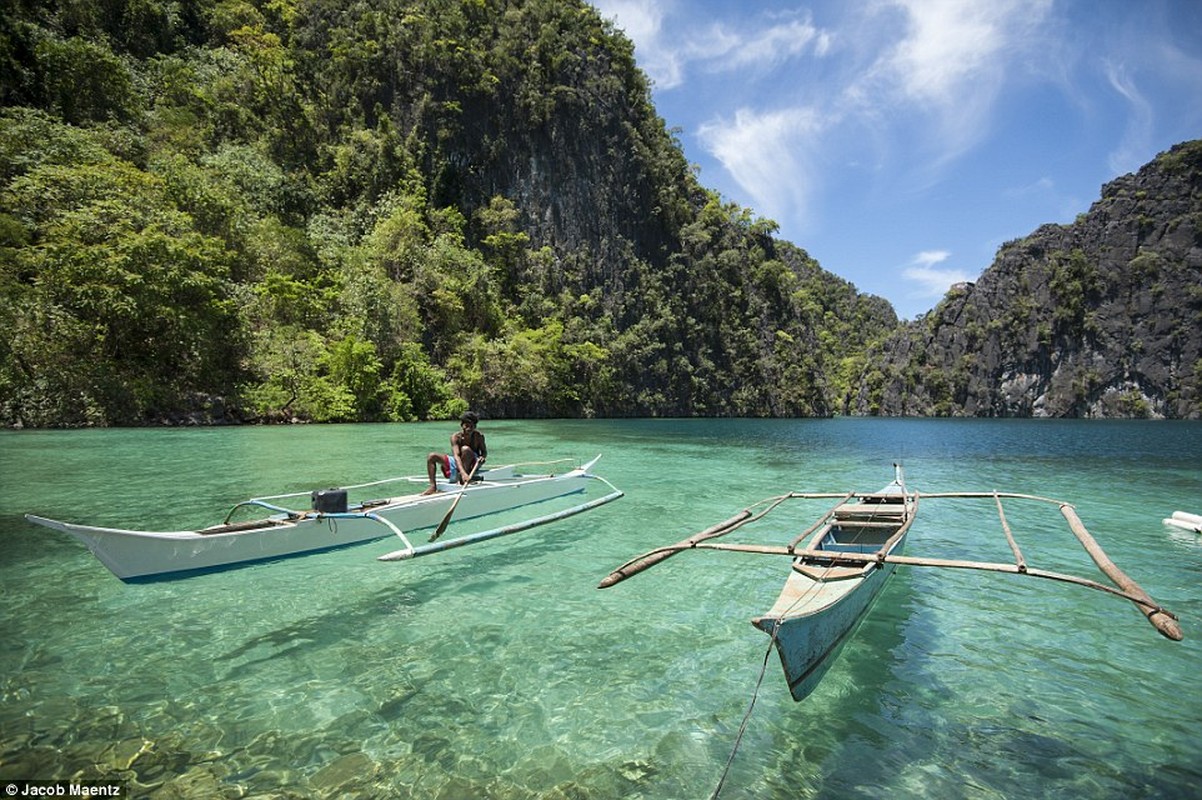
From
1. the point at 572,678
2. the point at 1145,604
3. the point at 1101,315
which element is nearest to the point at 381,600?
the point at 572,678

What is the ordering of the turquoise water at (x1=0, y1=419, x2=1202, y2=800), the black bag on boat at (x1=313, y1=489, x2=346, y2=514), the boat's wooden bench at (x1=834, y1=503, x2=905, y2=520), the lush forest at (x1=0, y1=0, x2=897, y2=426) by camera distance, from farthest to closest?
the lush forest at (x1=0, y1=0, x2=897, y2=426), the black bag on boat at (x1=313, y1=489, x2=346, y2=514), the boat's wooden bench at (x1=834, y1=503, x2=905, y2=520), the turquoise water at (x1=0, y1=419, x2=1202, y2=800)

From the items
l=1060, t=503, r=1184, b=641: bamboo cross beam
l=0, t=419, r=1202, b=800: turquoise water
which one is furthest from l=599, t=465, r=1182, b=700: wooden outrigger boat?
l=0, t=419, r=1202, b=800: turquoise water

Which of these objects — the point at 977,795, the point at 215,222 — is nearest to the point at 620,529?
the point at 977,795

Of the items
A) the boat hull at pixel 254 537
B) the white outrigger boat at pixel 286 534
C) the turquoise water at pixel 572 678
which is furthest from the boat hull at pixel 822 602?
the boat hull at pixel 254 537

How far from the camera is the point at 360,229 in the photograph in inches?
1809

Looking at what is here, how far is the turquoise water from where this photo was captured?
11.9ft

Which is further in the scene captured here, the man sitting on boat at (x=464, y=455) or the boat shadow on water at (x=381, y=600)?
the man sitting on boat at (x=464, y=455)

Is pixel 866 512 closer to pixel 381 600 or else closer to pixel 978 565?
pixel 978 565

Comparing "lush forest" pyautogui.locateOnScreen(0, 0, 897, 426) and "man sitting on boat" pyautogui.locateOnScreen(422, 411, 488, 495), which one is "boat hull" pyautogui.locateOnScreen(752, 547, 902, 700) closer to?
"man sitting on boat" pyautogui.locateOnScreen(422, 411, 488, 495)

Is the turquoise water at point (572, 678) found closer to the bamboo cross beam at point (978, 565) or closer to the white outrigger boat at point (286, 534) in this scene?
the white outrigger boat at point (286, 534)

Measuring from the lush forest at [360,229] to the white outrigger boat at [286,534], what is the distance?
2438 cm

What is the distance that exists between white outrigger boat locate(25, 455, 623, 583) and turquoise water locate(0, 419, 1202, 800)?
34 centimetres

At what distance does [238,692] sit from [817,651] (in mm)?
4466

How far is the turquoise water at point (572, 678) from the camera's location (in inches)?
142
